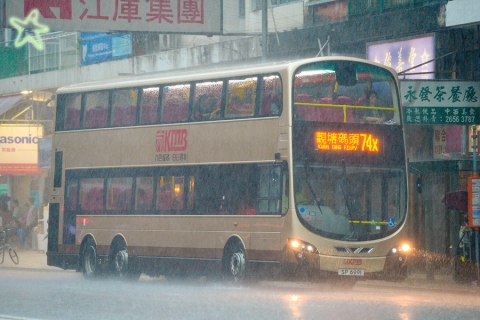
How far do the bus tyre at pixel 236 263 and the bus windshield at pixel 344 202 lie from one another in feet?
5.97

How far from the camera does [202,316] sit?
41.5 ft

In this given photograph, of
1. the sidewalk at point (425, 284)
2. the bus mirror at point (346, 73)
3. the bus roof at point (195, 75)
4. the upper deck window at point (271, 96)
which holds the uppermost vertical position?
the bus roof at point (195, 75)

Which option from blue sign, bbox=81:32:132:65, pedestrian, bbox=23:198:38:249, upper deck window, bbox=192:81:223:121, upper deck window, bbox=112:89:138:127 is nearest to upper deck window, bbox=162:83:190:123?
upper deck window, bbox=192:81:223:121

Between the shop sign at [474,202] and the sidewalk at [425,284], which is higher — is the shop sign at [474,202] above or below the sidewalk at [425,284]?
above

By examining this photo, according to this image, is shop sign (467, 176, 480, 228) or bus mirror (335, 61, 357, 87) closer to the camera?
bus mirror (335, 61, 357, 87)

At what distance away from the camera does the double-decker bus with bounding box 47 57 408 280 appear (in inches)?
703

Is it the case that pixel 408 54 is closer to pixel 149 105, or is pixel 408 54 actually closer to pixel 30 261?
pixel 149 105

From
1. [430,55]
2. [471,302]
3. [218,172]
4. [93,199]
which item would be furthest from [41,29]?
[471,302]

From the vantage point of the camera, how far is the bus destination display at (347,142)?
706 inches

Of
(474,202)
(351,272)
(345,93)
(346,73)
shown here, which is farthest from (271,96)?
(474,202)

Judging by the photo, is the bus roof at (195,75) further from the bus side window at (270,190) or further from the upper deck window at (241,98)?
the bus side window at (270,190)

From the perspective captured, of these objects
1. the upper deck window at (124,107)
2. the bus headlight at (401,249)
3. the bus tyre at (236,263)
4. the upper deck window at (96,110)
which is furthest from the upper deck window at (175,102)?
the bus headlight at (401,249)

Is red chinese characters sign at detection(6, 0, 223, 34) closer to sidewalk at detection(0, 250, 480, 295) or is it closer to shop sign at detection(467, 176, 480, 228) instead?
sidewalk at detection(0, 250, 480, 295)

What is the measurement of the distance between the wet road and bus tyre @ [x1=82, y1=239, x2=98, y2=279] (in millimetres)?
2569
